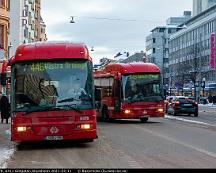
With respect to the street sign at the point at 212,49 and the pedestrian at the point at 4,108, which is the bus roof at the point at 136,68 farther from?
the street sign at the point at 212,49

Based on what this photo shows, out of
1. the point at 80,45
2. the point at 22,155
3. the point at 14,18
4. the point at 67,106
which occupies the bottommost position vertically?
the point at 22,155

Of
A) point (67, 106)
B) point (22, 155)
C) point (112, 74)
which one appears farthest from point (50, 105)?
point (112, 74)

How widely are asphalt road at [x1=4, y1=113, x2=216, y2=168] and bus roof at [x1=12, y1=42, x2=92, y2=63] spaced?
277 centimetres

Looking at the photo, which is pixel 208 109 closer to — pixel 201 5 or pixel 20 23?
pixel 20 23

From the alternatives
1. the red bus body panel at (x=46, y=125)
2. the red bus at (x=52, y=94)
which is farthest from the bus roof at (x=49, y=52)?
the red bus body panel at (x=46, y=125)

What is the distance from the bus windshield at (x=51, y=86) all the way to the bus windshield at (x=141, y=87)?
12.5 metres

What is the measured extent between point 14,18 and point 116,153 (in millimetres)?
70961

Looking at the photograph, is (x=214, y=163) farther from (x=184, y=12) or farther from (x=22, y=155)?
(x=184, y=12)

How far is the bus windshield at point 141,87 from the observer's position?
95.3 ft

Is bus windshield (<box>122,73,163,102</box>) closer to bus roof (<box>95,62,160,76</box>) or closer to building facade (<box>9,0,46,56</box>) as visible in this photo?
bus roof (<box>95,62,160,76</box>)

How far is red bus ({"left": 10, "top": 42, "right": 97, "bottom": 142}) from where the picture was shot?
52.7 feet

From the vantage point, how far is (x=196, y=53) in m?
97.2

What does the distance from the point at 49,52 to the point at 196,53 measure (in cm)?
8261

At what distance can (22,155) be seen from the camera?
15000 millimetres
